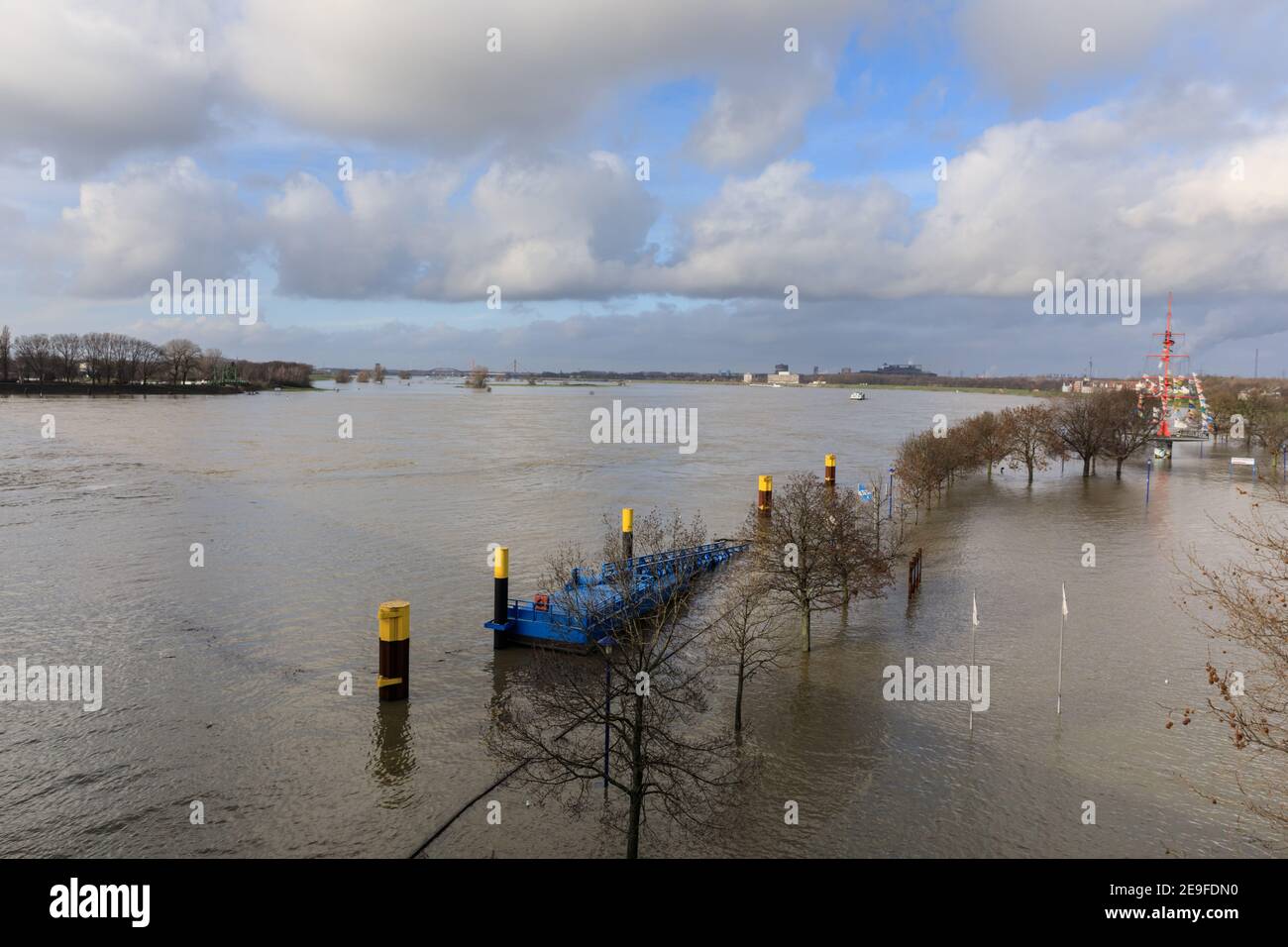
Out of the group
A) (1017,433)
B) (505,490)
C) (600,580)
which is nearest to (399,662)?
(600,580)

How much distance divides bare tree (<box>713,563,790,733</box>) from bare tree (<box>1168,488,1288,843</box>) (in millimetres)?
7149

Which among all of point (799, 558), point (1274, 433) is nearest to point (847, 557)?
point (799, 558)

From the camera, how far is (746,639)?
631 inches

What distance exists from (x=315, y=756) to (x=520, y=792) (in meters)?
3.91

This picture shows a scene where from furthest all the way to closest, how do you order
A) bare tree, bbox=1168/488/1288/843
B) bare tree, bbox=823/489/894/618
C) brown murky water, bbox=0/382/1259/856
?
bare tree, bbox=823/489/894/618, brown murky water, bbox=0/382/1259/856, bare tree, bbox=1168/488/1288/843

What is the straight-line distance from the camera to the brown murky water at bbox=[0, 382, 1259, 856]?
11875 mm

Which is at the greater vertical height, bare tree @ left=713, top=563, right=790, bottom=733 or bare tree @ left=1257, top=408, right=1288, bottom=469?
bare tree @ left=1257, top=408, right=1288, bottom=469

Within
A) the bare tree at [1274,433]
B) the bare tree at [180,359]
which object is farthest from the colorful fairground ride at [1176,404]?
the bare tree at [180,359]

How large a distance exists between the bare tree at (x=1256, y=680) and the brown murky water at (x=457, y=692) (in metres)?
0.59

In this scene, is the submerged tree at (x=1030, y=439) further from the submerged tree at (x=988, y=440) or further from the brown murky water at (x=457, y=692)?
the brown murky water at (x=457, y=692)

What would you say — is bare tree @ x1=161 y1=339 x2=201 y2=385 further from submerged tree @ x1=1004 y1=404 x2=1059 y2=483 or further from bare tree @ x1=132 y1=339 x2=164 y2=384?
submerged tree @ x1=1004 y1=404 x2=1059 y2=483
